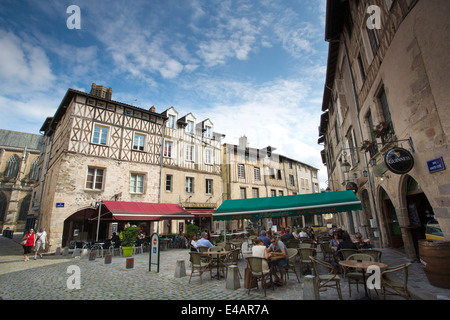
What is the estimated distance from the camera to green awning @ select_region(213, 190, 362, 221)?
7.75 metres

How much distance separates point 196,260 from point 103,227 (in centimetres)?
1180

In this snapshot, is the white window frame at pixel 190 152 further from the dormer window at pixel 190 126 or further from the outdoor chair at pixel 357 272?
the outdoor chair at pixel 357 272

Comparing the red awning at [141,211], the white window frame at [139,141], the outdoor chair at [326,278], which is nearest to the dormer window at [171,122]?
the white window frame at [139,141]

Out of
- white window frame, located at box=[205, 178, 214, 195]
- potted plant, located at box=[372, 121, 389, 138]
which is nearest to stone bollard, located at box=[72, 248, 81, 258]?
white window frame, located at box=[205, 178, 214, 195]

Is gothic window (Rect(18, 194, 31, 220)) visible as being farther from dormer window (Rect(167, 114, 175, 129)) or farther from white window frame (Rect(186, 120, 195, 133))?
white window frame (Rect(186, 120, 195, 133))

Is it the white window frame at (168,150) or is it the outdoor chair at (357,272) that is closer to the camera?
the outdoor chair at (357,272)

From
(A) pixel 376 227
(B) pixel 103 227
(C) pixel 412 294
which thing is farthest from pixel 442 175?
(B) pixel 103 227

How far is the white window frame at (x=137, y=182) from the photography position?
14.8 meters

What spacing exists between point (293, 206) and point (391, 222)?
3.80 meters

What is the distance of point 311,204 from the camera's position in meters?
8.12

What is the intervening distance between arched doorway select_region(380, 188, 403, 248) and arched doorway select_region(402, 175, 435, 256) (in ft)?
5.30

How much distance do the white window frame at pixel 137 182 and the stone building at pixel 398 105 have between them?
12.3 meters

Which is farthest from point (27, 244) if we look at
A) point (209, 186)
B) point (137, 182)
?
point (209, 186)

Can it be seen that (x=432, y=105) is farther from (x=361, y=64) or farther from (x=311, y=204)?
(x=361, y=64)
